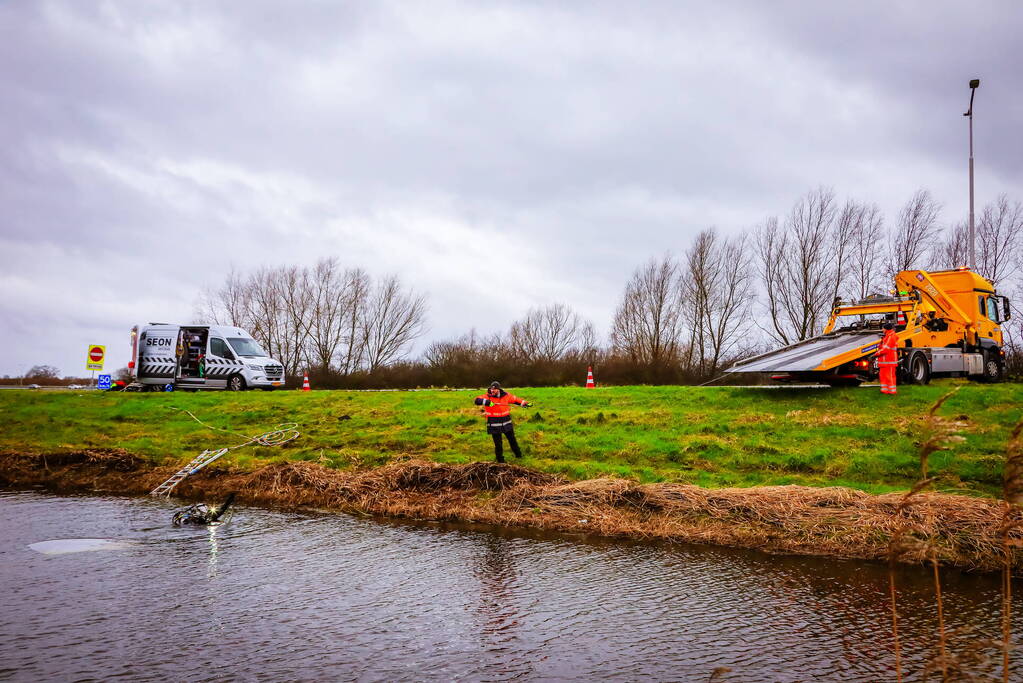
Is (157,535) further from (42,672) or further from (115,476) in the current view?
(115,476)

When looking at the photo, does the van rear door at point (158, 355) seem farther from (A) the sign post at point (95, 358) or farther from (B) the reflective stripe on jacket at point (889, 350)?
(B) the reflective stripe on jacket at point (889, 350)

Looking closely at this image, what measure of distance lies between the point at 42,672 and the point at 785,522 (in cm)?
940

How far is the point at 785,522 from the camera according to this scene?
10750 millimetres

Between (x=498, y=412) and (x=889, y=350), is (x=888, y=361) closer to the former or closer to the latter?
(x=889, y=350)

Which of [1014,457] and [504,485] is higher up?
[1014,457]

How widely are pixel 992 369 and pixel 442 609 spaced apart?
22.1m

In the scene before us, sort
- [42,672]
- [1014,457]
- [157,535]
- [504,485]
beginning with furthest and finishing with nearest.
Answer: [504,485] → [157,535] → [42,672] → [1014,457]

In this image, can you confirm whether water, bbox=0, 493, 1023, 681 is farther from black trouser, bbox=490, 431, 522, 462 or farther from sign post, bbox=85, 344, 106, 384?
sign post, bbox=85, 344, 106, 384

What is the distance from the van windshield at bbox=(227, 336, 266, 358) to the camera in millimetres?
27922

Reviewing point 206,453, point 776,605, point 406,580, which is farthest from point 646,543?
point 206,453

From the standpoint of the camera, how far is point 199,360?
90.8 ft

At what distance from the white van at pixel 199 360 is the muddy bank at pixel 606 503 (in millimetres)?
11485

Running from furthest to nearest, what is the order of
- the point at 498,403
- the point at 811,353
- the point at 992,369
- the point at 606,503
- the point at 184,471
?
the point at 992,369, the point at 811,353, the point at 184,471, the point at 498,403, the point at 606,503

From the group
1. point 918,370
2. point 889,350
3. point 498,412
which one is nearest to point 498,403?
point 498,412
